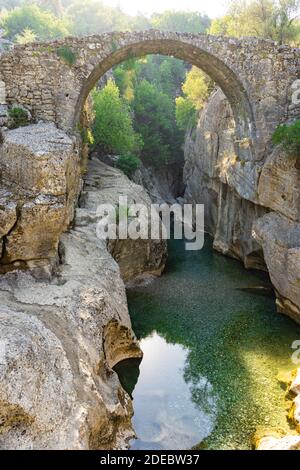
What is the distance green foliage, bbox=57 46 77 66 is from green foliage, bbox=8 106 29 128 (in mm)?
2313

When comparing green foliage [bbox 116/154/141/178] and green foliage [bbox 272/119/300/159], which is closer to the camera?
green foliage [bbox 272/119/300/159]

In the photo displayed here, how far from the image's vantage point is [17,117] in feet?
40.7


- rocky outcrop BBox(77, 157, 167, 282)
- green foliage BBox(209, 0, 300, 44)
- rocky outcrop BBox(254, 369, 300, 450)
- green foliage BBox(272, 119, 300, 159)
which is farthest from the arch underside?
rocky outcrop BBox(254, 369, 300, 450)

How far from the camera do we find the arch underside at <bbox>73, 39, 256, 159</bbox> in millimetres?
14516

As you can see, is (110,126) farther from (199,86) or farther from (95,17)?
(95,17)

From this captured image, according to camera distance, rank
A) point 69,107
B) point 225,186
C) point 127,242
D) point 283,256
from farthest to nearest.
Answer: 1. point 225,186
2. point 127,242
3. point 69,107
4. point 283,256

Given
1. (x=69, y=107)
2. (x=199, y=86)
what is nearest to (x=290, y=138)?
(x=69, y=107)

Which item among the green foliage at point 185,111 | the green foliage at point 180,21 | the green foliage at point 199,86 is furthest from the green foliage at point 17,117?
the green foliage at point 180,21

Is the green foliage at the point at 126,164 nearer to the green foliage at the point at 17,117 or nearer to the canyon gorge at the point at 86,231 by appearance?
the canyon gorge at the point at 86,231

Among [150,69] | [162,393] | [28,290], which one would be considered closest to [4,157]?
[28,290]

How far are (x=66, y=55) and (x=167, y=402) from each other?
35.0 ft

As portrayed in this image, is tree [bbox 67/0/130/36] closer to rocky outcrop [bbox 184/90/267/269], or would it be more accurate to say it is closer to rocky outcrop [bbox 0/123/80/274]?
rocky outcrop [bbox 184/90/267/269]

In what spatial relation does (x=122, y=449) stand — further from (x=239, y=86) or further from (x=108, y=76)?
(x=108, y=76)

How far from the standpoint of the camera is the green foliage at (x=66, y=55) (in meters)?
13.4
